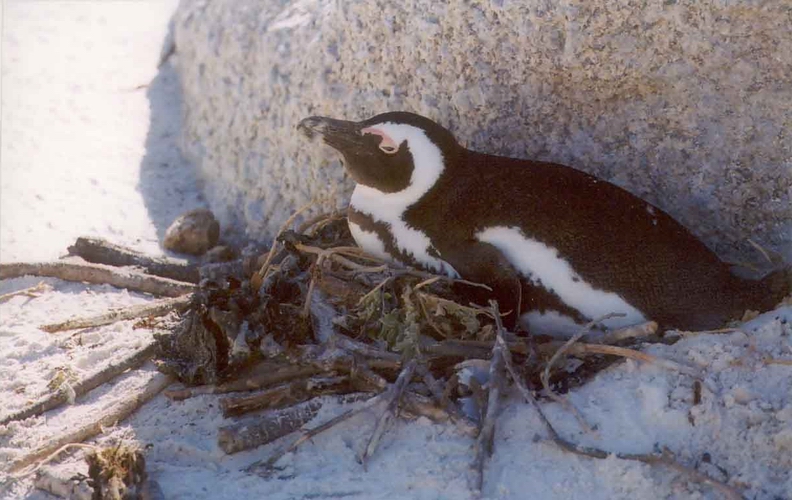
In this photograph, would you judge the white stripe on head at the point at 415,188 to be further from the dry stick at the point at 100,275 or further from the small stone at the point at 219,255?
the small stone at the point at 219,255

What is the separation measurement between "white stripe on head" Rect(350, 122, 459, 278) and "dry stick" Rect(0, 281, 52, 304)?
37.7 inches

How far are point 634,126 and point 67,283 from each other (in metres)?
1.53

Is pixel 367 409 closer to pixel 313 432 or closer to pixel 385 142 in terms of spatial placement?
pixel 313 432

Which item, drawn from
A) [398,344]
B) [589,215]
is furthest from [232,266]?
[589,215]

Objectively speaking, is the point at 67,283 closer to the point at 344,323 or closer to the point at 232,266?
the point at 232,266

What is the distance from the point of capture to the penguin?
81.8 inches

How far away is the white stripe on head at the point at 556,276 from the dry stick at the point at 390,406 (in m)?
0.36

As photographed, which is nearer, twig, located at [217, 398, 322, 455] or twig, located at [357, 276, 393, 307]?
twig, located at [217, 398, 322, 455]

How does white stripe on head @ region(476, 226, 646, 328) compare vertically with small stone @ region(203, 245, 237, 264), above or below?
above

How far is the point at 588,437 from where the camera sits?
180 cm

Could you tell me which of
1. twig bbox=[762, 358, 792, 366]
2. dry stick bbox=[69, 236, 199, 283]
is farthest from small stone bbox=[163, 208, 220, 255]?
twig bbox=[762, 358, 792, 366]

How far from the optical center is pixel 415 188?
2301 mm

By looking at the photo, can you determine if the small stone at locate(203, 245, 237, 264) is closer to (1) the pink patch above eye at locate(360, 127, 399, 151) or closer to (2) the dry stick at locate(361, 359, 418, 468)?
(1) the pink patch above eye at locate(360, 127, 399, 151)

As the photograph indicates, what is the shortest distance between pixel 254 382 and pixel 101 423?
308 millimetres
